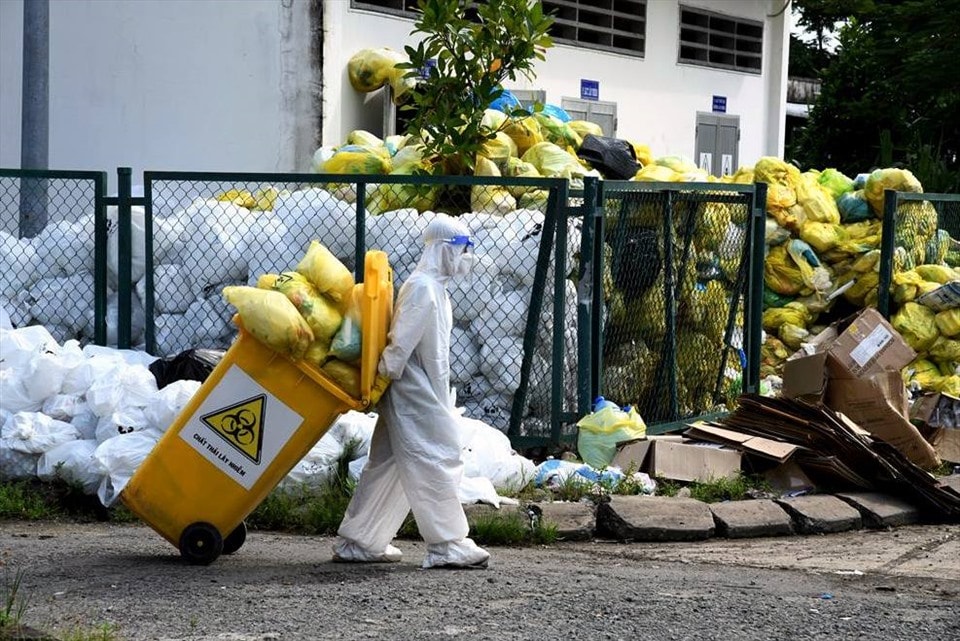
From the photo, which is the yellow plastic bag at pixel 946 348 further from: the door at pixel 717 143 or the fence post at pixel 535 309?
the door at pixel 717 143

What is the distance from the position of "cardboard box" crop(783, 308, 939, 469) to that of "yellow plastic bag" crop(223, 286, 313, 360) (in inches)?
178

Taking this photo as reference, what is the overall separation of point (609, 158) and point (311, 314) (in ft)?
16.0

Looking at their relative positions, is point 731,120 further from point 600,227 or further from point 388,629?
point 388,629

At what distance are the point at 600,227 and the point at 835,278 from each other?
429 cm

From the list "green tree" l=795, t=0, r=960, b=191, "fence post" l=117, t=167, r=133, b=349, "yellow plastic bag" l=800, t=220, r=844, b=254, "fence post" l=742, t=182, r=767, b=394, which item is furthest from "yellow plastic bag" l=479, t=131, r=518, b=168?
"green tree" l=795, t=0, r=960, b=191

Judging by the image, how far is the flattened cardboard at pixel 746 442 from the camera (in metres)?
8.62

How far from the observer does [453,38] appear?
31.7 feet

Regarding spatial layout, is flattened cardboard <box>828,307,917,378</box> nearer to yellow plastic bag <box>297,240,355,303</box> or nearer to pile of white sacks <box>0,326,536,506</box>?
pile of white sacks <box>0,326,536,506</box>

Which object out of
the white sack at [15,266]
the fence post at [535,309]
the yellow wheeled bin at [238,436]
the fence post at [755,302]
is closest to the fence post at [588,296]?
the fence post at [535,309]

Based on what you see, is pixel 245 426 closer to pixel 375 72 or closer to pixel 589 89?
pixel 375 72

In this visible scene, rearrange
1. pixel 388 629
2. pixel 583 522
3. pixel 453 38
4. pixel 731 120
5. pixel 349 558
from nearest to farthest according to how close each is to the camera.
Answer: pixel 388 629
pixel 349 558
pixel 583 522
pixel 453 38
pixel 731 120

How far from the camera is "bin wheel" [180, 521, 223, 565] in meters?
6.26

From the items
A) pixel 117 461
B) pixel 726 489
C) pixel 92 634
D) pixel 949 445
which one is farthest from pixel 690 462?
pixel 92 634

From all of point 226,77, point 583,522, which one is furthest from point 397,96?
point 583,522
